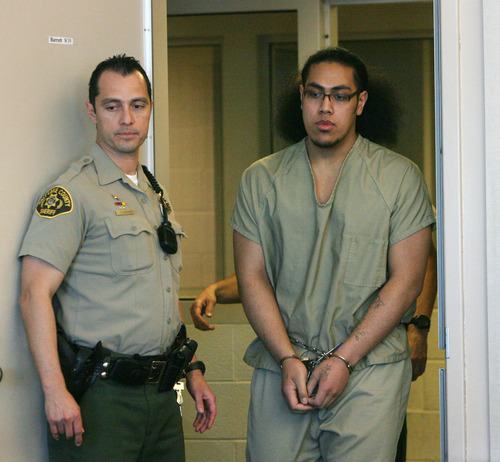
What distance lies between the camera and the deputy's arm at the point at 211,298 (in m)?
2.64

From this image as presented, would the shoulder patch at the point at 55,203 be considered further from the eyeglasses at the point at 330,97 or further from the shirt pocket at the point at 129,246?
the eyeglasses at the point at 330,97

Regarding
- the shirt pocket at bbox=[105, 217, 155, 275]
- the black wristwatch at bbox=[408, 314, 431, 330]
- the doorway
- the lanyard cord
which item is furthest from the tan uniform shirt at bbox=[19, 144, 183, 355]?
the doorway

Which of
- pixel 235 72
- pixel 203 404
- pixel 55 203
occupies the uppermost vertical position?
pixel 235 72

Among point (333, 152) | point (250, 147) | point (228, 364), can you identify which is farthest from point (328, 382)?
point (250, 147)

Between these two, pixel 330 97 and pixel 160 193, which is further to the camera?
pixel 160 193

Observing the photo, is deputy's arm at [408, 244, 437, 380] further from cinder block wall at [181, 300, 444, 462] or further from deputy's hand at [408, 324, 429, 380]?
cinder block wall at [181, 300, 444, 462]

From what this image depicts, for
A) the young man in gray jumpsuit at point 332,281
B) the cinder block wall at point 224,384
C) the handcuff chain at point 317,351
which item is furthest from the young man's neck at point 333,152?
the cinder block wall at point 224,384

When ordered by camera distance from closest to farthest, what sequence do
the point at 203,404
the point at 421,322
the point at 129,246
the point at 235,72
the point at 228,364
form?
the point at 129,246, the point at 203,404, the point at 421,322, the point at 228,364, the point at 235,72

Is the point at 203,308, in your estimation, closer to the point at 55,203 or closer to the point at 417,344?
the point at 417,344

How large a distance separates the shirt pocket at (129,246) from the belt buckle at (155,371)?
0.79 feet

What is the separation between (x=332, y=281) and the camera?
203 centimetres

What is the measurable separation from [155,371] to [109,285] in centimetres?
25

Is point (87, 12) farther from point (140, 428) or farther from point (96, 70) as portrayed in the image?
point (140, 428)

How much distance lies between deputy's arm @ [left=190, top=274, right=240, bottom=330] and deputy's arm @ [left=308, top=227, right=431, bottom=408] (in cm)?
76
